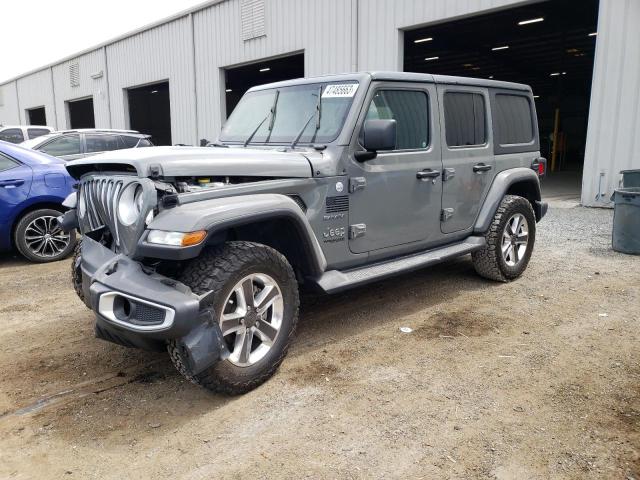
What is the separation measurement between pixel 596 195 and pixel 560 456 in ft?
28.7

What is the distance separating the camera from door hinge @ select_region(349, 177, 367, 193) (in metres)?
3.84

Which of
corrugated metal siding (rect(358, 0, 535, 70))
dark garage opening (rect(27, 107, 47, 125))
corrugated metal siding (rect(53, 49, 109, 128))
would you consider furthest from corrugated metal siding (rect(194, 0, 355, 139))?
dark garage opening (rect(27, 107, 47, 125))

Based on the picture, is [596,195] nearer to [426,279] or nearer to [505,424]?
[426,279]

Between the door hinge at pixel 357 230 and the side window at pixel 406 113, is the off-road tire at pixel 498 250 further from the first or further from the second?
the door hinge at pixel 357 230

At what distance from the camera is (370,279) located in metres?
3.92

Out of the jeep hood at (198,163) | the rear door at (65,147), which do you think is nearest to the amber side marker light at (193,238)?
the jeep hood at (198,163)

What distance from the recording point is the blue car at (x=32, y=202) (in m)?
6.22

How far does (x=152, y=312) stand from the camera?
2.73 m

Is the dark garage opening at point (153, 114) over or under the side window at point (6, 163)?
over

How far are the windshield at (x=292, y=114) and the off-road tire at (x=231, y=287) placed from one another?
3.86 ft

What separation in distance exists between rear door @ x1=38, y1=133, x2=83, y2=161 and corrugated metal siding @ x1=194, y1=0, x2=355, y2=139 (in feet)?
21.4

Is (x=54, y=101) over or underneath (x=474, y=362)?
over

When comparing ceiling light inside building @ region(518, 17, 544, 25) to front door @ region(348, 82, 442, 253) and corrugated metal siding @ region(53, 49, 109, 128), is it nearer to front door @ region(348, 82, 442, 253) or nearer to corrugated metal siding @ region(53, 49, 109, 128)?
front door @ region(348, 82, 442, 253)

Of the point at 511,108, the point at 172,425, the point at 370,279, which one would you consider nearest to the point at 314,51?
the point at 511,108
